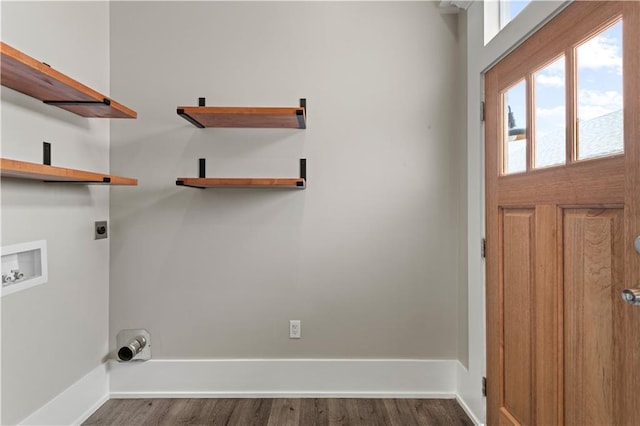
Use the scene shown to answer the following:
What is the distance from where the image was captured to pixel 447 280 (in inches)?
82.0

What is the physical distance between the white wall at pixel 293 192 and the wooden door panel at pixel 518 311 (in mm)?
553

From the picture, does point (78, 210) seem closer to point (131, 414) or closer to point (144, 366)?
point (144, 366)

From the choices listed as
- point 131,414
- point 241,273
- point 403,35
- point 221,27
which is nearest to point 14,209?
point 241,273

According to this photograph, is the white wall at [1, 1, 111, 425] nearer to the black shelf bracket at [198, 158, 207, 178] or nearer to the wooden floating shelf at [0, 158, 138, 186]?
the wooden floating shelf at [0, 158, 138, 186]

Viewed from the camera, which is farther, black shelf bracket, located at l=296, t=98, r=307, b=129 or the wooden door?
black shelf bracket, located at l=296, t=98, r=307, b=129

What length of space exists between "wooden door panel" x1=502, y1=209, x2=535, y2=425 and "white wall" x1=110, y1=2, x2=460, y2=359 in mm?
553

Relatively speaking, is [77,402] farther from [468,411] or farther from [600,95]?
[600,95]

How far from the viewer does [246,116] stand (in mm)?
1793

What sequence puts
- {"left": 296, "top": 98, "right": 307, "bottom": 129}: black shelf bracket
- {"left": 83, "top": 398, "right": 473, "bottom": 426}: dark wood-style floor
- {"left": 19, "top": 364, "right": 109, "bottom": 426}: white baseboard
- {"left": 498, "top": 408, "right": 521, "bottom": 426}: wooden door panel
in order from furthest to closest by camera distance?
{"left": 83, "top": 398, "right": 473, "bottom": 426}: dark wood-style floor < {"left": 296, "top": 98, "right": 307, "bottom": 129}: black shelf bracket < {"left": 19, "top": 364, "right": 109, "bottom": 426}: white baseboard < {"left": 498, "top": 408, "right": 521, "bottom": 426}: wooden door panel

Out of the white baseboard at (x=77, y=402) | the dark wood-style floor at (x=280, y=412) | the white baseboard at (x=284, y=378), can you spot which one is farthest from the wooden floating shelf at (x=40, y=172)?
the dark wood-style floor at (x=280, y=412)

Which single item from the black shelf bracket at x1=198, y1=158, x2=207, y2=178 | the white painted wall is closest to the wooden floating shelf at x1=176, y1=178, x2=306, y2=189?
the black shelf bracket at x1=198, y1=158, x2=207, y2=178

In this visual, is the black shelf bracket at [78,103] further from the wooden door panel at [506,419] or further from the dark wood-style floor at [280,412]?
the wooden door panel at [506,419]

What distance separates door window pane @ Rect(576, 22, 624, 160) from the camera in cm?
99

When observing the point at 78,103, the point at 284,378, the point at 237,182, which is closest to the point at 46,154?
the point at 78,103
